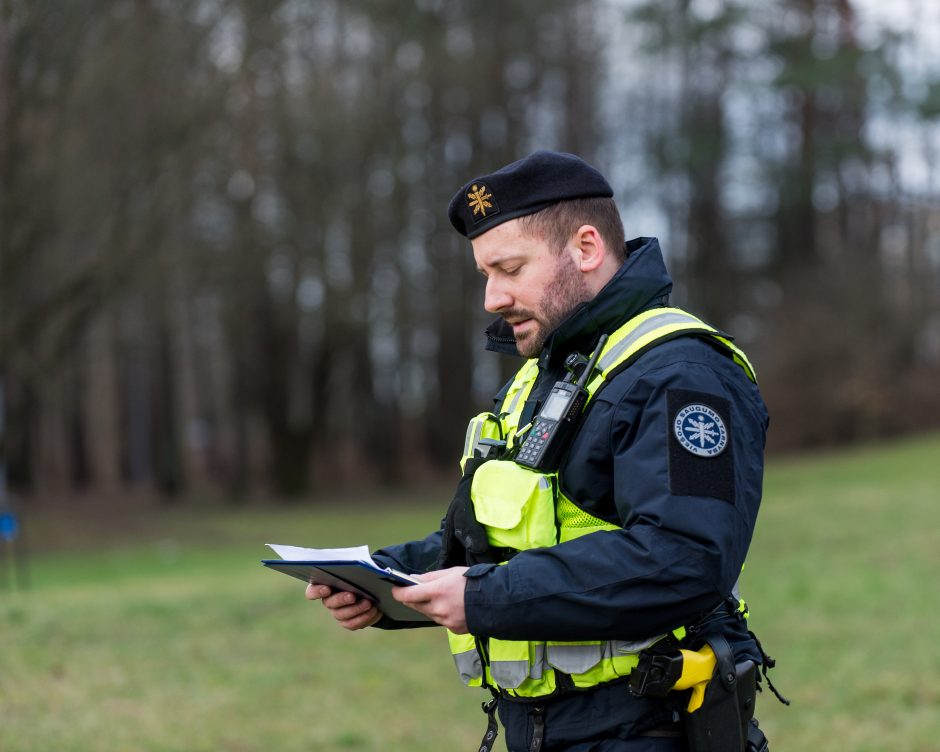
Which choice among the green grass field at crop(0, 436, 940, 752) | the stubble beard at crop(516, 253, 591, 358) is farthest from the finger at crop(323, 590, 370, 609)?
the green grass field at crop(0, 436, 940, 752)

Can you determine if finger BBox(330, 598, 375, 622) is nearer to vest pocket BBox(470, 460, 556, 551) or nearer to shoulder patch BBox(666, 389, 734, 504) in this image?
vest pocket BBox(470, 460, 556, 551)

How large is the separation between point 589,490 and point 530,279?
1.73 ft

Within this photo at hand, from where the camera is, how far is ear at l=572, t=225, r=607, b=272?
114 inches

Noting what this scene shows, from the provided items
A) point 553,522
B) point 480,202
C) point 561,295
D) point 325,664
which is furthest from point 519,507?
point 325,664

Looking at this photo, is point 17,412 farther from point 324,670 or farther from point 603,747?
point 603,747

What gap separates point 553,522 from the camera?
2750 millimetres

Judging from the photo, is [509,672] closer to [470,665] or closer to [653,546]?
[470,665]

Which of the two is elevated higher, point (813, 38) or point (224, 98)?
point (813, 38)

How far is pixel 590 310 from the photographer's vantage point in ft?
→ 9.40

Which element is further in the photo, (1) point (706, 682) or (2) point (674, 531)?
(1) point (706, 682)

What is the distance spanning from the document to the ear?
83 cm

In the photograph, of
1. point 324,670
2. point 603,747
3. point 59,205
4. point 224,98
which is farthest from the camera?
point 224,98

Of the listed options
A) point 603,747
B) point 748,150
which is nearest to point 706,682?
point 603,747

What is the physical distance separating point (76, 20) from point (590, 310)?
59.8 ft
